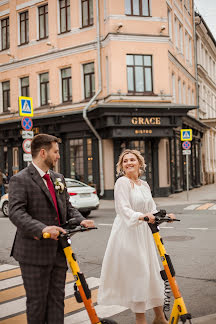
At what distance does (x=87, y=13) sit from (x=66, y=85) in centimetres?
409

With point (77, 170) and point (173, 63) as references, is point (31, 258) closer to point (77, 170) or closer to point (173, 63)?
point (77, 170)

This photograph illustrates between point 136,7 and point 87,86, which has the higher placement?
point 136,7

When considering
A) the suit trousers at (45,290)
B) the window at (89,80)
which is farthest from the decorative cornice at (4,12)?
the suit trousers at (45,290)

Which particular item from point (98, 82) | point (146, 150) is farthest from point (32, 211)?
point (98, 82)

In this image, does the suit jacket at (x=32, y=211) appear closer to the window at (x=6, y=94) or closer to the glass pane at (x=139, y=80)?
the glass pane at (x=139, y=80)

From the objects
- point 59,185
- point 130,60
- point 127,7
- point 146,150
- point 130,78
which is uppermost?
point 127,7

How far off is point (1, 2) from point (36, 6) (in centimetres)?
327

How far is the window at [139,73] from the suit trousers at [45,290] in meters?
19.2

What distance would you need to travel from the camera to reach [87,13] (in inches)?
923

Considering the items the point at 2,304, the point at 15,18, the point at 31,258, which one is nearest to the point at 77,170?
the point at 15,18

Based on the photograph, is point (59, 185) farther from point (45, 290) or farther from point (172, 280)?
point (172, 280)

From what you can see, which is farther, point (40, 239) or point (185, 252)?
point (185, 252)

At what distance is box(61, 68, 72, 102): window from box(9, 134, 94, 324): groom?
20.8 m

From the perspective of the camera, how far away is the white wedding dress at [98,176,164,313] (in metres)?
4.21
